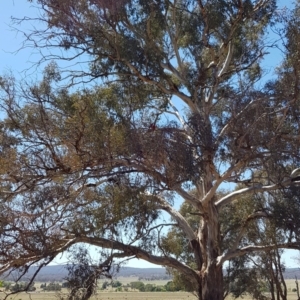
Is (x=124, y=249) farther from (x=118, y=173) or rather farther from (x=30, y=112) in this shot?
(x=30, y=112)

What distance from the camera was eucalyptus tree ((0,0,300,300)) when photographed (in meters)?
Result: 9.59

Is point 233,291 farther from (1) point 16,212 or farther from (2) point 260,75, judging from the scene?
(1) point 16,212

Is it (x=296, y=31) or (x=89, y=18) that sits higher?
(x=89, y=18)

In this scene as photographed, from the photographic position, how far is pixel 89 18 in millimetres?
10484

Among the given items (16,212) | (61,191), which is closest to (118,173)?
(61,191)

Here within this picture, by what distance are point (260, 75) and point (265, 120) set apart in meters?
3.59

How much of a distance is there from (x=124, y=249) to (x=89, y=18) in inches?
177

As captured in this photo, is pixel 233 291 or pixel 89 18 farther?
pixel 233 291

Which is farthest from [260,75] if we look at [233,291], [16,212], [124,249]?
[233,291]

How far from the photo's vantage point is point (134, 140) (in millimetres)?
9297

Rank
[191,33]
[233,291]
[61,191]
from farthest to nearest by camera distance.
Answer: [233,291], [191,33], [61,191]

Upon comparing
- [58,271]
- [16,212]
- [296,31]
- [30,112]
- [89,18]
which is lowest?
[58,271]

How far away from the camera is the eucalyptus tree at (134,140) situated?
9.59 m

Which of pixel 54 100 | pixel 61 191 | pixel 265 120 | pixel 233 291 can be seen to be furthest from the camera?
pixel 233 291
